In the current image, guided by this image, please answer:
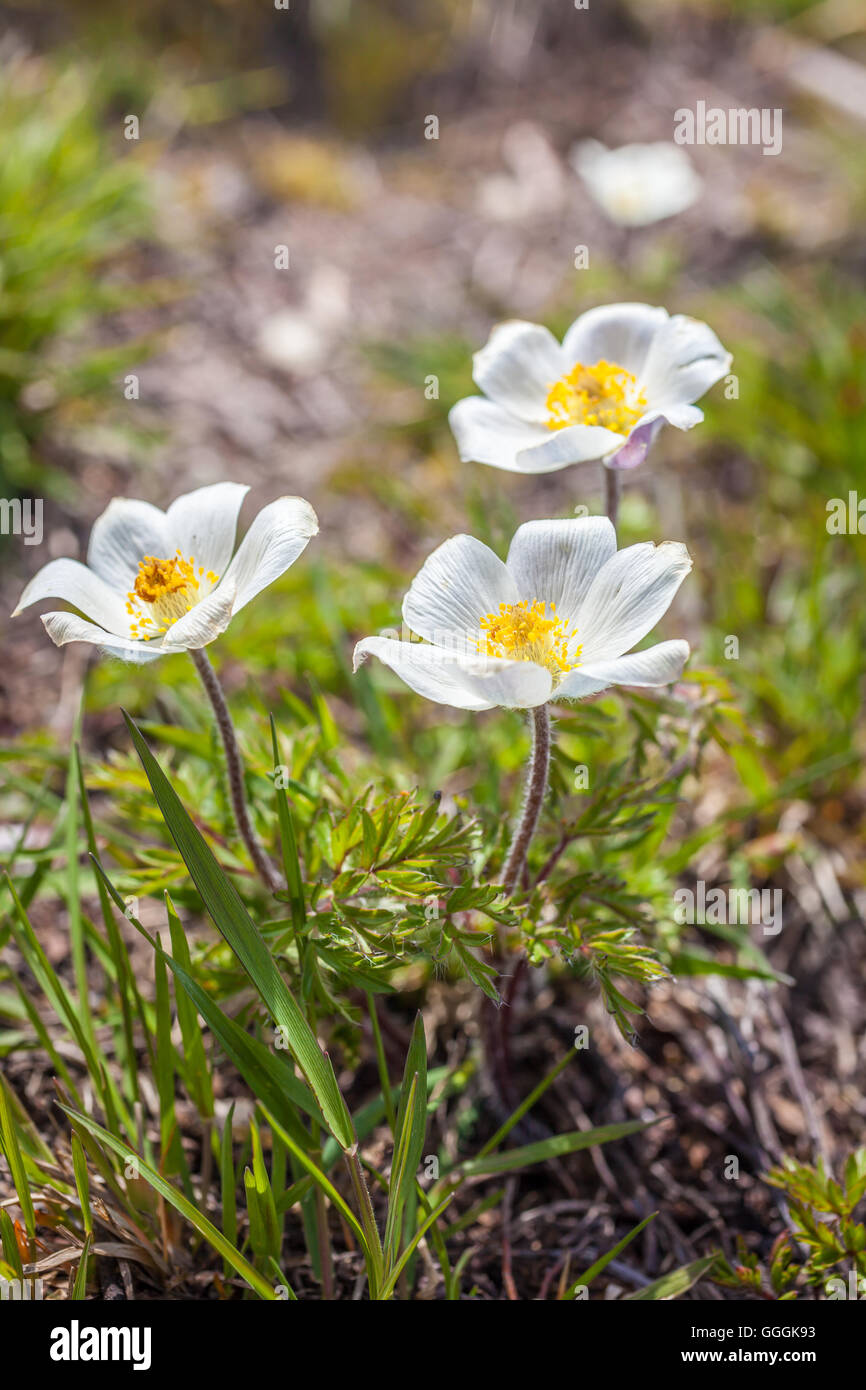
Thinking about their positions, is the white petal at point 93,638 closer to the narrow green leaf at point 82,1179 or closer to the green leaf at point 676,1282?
the narrow green leaf at point 82,1179

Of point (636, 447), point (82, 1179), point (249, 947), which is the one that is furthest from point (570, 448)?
point (82, 1179)

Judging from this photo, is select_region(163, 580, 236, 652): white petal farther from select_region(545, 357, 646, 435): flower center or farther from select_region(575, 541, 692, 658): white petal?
select_region(545, 357, 646, 435): flower center

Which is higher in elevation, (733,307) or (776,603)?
(733,307)

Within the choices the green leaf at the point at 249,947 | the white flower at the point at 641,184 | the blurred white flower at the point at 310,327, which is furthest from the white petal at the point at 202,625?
the white flower at the point at 641,184

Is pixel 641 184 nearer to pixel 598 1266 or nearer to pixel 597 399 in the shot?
pixel 597 399

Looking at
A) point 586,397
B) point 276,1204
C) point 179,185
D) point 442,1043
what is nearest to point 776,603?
point 586,397

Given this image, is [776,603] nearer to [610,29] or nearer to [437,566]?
[437,566]
